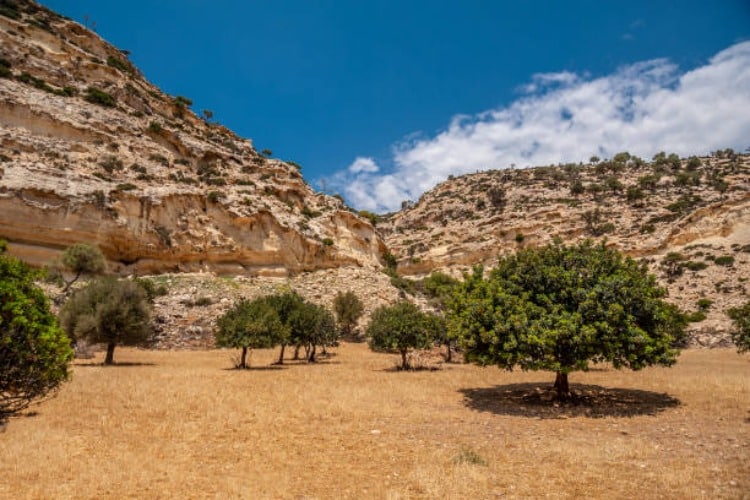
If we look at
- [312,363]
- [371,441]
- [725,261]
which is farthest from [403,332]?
[725,261]

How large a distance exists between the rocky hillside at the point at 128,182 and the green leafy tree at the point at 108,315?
1537 cm

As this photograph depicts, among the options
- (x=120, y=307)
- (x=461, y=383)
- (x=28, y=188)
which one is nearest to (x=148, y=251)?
(x=28, y=188)

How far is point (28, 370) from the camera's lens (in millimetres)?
8453

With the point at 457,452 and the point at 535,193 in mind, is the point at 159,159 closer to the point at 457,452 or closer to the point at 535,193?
the point at 457,452

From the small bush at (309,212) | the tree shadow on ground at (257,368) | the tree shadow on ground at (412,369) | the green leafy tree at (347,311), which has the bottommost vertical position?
the tree shadow on ground at (257,368)

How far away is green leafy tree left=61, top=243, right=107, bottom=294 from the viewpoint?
35.9 metres

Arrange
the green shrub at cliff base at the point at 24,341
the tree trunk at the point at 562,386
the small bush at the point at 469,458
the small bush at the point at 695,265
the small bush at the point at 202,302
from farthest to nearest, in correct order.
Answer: the small bush at the point at 695,265, the small bush at the point at 202,302, the tree trunk at the point at 562,386, the small bush at the point at 469,458, the green shrub at cliff base at the point at 24,341

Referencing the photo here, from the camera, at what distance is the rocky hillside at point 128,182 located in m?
38.2

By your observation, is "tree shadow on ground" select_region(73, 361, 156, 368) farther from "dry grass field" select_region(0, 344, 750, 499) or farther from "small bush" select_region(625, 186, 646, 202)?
"small bush" select_region(625, 186, 646, 202)

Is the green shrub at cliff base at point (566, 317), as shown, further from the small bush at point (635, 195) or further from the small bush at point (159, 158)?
the small bush at point (635, 195)

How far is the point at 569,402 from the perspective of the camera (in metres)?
15.9

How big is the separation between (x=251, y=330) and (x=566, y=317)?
17.6 m

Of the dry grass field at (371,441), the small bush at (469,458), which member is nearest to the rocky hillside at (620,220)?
the dry grass field at (371,441)

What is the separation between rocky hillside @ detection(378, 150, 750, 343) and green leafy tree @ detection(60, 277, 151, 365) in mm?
47351
